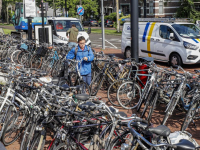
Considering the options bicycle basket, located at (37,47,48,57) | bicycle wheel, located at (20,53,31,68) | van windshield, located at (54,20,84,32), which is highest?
van windshield, located at (54,20,84,32)

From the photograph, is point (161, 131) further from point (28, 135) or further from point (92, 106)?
point (28, 135)

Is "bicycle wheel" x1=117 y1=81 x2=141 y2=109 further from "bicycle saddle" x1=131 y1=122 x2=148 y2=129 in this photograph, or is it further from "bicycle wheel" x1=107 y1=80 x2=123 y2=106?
"bicycle saddle" x1=131 y1=122 x2=148 y2=129

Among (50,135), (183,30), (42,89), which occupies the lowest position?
(50,135)

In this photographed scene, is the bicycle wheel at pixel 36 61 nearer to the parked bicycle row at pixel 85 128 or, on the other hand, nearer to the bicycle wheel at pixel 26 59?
the bicycle wheel at pixel 26 59

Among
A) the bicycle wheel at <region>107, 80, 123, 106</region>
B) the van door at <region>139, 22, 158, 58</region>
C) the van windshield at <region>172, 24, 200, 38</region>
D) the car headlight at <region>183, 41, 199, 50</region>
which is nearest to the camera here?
the bicycle wheel at <region>107, 80, 123, 106</region>

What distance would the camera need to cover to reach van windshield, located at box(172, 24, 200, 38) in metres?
12.7

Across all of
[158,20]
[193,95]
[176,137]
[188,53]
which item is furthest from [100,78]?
[158,20]

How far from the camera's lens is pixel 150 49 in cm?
1380

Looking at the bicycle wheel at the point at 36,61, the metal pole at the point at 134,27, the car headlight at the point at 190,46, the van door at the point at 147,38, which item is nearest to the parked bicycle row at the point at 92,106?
the metal pole at the point at 134,27

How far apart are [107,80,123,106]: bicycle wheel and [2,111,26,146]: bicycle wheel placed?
2.73m

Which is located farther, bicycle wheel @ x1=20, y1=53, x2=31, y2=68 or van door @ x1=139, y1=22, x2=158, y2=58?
van door @ x1=139, y1=22, x2=158, y2=58

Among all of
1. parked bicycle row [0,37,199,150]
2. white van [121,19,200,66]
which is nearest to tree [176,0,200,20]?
white van [121,19,200,66]

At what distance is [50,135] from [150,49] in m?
10.1

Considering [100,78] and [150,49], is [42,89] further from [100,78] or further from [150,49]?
[150,49]
